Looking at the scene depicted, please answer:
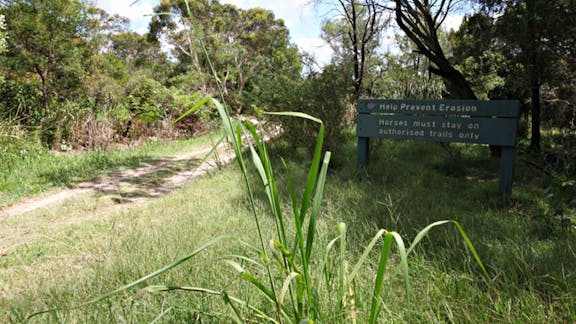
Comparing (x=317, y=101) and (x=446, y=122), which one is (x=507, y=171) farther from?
(x=317, y=101)

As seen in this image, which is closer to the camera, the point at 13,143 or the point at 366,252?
the point at 366,252

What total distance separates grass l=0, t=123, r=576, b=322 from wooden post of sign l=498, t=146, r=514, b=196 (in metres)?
0.11

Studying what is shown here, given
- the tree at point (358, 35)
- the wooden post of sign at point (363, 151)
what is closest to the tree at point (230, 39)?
the tree at point (358, 35)

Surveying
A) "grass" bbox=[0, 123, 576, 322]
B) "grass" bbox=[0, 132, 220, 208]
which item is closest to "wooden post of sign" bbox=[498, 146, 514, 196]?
"grass" bbox=[0, 123, 576, 322]

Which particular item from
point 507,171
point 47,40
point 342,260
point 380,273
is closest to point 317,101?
point 507,171

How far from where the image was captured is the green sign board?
14.9ft

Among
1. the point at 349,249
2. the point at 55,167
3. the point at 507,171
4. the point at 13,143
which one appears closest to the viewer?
the point at 349,249

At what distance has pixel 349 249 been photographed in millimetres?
2697

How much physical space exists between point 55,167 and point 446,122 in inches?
261

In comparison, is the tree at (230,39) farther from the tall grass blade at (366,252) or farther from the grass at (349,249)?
the tall grass blade at (366,252)

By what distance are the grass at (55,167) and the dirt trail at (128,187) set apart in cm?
24

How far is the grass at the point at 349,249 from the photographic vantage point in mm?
1822

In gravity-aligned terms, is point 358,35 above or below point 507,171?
above

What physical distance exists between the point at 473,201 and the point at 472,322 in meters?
2.84
